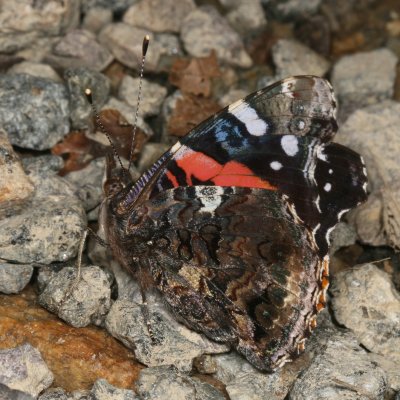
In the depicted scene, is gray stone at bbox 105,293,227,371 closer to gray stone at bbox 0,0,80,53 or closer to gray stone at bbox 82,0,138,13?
gray stone at bbox 0,0,80,53

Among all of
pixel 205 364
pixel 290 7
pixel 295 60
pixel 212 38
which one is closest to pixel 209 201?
pixel 205 364

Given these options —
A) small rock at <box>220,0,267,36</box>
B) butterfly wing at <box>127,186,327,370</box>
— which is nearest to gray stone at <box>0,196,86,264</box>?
butterfly wing at <box>127,186,327,370</box>

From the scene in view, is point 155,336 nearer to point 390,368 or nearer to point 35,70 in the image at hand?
point 390,368

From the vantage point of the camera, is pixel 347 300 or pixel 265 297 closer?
pixel 265 297

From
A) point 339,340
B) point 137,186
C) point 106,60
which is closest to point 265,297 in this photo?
point 339,340

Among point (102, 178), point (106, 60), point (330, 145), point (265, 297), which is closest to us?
point (265, 297)

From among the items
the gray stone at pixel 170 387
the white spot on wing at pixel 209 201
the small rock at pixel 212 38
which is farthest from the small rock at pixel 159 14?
the gray stone at pixel 170 387

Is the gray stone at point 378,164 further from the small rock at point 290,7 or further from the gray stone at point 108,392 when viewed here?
the gray stone at point 108,392

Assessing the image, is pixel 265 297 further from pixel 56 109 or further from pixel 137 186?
pixel 56 109
